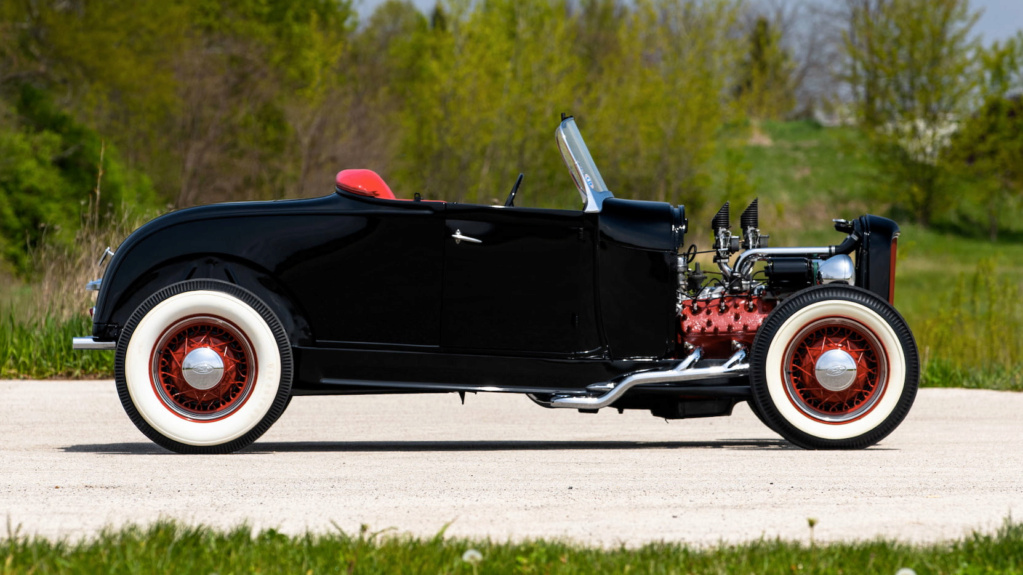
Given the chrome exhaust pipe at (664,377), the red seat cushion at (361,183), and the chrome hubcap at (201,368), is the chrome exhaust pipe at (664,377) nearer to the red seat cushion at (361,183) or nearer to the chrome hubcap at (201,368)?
the red seat cushion at (361,183)

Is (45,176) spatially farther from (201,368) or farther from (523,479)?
(523,479)

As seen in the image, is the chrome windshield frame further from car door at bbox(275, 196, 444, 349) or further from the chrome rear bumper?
the chrome rear bumper

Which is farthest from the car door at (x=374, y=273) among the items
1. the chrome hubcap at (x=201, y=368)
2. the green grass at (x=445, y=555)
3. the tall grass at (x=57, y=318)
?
the tall grass at (x=57, y=318)

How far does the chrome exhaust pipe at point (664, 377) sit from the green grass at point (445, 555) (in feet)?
7.25

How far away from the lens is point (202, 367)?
5.60m

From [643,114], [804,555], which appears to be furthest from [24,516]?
[643,114]

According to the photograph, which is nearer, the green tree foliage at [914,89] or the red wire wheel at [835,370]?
the red wire wheel at [835,370]

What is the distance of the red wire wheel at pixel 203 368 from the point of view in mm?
5609

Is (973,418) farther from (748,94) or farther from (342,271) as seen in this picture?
(748,94)

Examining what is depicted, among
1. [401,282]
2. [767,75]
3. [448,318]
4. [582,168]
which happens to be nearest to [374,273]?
[401,282]

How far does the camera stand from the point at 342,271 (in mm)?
5758

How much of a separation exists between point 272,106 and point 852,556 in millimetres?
38027

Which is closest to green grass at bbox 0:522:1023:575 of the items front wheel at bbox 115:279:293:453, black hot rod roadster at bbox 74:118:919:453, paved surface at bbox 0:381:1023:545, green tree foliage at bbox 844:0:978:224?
paved surface at bbox 0:381:1023:545

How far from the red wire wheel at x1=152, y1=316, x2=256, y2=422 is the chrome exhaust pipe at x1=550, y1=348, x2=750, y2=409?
1569mm
